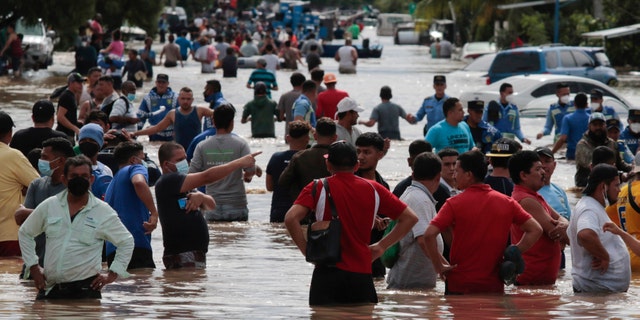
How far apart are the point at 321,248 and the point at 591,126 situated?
9.64 metres

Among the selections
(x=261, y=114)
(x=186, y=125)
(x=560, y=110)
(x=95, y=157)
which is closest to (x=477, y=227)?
(x=95, y=157)

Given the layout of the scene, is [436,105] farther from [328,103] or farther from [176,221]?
[176,221]

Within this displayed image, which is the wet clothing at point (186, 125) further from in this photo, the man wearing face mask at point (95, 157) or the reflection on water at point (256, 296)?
the man wearing face mask at point (95, 157)

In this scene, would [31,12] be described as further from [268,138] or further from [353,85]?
[268,138]

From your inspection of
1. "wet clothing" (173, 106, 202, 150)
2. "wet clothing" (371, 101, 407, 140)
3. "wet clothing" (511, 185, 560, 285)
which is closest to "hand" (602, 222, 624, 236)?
"wet clothing" (511, 185, 560, 285)

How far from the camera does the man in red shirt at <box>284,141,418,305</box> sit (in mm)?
8297

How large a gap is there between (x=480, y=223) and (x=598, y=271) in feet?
4.28

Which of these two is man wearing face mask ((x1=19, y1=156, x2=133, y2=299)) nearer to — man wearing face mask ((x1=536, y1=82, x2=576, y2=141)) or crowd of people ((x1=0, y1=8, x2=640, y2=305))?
crowd of people ((x1=0, y1=8, x2=640, y2=305))

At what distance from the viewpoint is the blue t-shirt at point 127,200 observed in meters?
10.6

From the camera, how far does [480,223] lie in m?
8.80

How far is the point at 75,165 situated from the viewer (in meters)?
8.47

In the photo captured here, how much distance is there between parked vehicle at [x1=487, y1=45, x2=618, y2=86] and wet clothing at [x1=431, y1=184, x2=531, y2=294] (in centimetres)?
2788

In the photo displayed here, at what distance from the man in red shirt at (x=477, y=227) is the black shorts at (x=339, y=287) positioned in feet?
2.01

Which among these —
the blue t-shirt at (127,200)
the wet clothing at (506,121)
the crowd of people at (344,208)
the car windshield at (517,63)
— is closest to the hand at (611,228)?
the crowd of people at (344,208)
